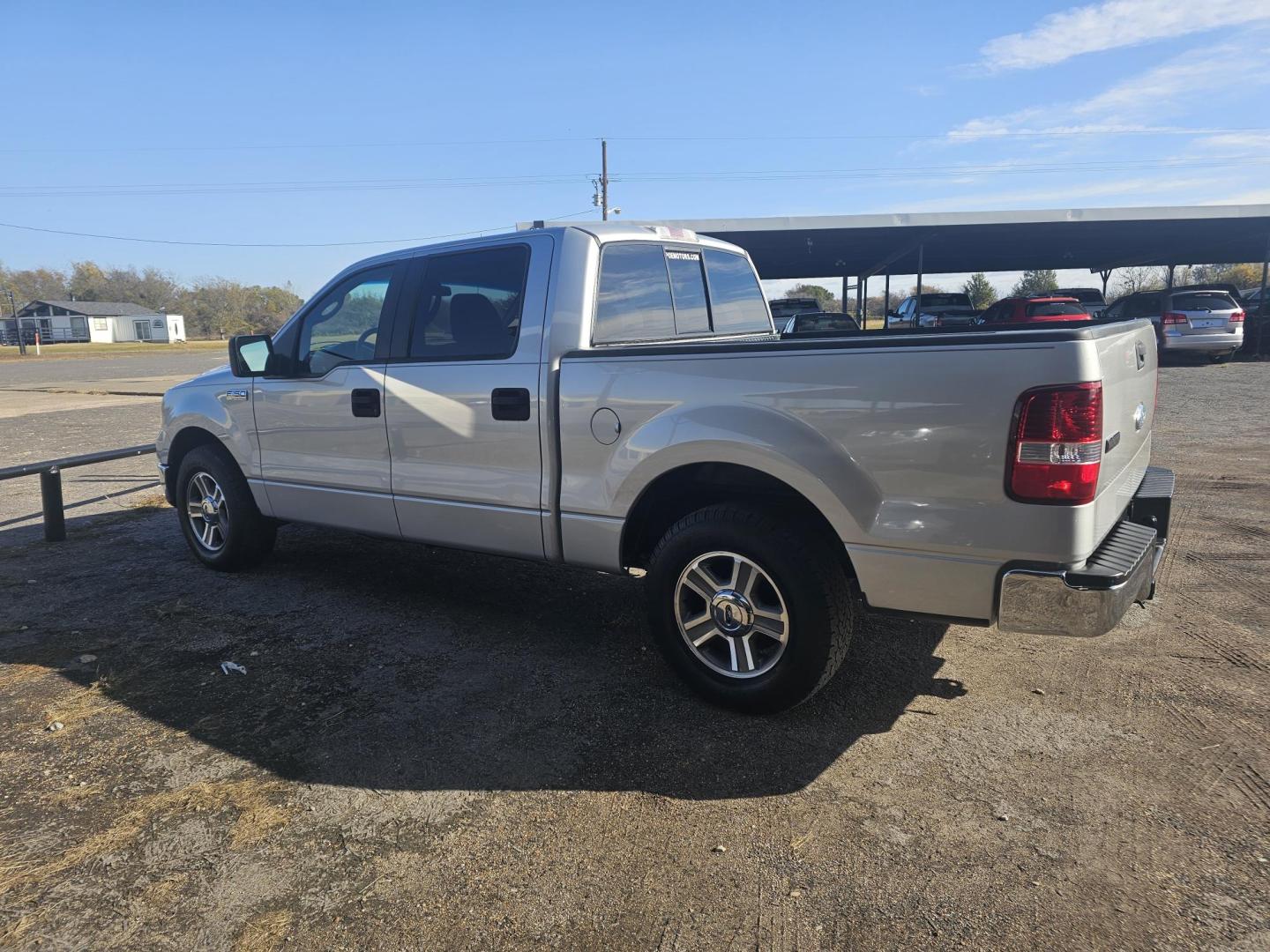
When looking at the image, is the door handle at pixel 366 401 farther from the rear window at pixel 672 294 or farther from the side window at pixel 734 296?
the side window at pixel 734 296

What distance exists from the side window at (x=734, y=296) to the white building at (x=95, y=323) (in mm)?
109844

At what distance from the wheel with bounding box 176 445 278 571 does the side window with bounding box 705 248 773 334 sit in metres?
3.27

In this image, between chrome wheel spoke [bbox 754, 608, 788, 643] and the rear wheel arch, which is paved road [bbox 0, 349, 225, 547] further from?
chrome wheel spoke [bbox 754, 608, 788, 643]

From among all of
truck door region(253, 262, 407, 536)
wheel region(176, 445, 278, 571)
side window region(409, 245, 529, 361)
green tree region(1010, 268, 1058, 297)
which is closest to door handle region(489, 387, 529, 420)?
side window region(409, 245, 529, 361)

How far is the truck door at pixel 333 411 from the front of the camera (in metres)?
4.82

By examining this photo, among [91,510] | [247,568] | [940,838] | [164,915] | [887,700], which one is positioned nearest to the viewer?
[164,915]

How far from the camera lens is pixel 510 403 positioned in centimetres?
A: 415

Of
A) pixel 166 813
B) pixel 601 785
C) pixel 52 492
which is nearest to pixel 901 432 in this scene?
pixel 601 785

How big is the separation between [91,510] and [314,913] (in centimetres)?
697

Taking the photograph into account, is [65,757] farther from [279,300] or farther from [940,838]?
[279,300]

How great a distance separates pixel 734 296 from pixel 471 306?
5.60 feet

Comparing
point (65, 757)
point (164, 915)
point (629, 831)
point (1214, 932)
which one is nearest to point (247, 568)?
point (65, 757)

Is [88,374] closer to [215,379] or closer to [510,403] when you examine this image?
[215,379]

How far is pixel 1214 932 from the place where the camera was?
2.31 meters
